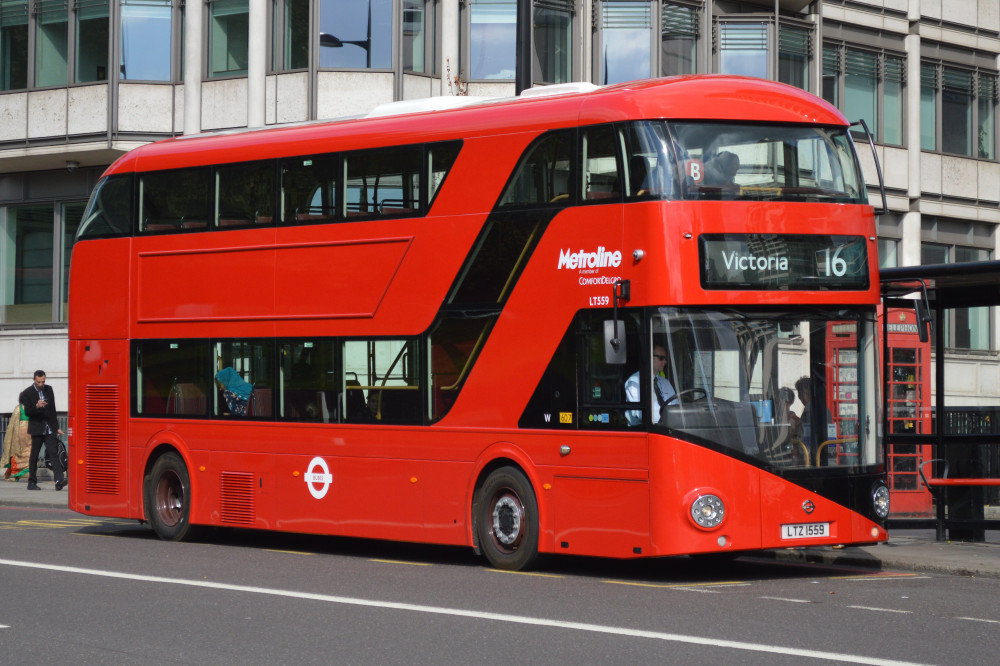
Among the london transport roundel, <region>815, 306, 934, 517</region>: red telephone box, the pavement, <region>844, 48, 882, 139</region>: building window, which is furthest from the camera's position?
<region>844, 48, 882, 139</region>: building window

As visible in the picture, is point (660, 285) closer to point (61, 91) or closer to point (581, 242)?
point (581, 242)

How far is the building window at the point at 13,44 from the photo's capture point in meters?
30.8

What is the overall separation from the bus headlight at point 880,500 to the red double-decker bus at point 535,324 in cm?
2

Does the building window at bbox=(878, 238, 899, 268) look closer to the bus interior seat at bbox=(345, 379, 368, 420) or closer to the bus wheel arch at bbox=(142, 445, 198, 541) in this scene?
the bus wheel arch at bbox=(142, 445, 198, 541)

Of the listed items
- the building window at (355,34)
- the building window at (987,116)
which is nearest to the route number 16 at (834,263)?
the building window at (355,34)

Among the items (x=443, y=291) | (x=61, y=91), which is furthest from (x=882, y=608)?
(x=61, y=91)

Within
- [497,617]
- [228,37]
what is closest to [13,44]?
[228,37]

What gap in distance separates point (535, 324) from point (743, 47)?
18.1m

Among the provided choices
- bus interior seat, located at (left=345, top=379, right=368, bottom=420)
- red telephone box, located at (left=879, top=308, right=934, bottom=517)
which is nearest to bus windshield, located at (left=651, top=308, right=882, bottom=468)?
red telephone box, located at (left=879, top=308, right=934, bottom=517)

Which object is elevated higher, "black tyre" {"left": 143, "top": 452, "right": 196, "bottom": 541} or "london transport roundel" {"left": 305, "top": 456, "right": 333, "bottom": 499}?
"london transport roundel" {"left": 305, "top": 456, "right": 333, "bottom": 499}

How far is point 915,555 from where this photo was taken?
14297 mm

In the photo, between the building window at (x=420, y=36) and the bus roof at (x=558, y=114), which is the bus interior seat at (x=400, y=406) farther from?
the building window at (x=420, y=36)

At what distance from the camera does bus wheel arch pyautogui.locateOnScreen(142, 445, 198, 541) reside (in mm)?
16922

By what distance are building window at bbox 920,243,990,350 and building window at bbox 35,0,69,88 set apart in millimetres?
18494
